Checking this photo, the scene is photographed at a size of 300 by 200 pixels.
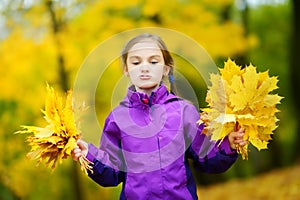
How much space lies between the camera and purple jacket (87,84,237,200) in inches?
96.3

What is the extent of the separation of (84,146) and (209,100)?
613 mm

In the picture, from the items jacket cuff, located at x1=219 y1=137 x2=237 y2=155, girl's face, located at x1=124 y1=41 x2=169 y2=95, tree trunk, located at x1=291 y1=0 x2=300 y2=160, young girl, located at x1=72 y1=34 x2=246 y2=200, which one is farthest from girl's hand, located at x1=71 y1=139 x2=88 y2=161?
tree trunk, located at x1=291 y1=0 x2=300 y2=160

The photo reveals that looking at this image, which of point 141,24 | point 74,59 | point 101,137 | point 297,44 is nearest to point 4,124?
point 74,59

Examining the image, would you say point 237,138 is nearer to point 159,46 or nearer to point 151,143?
point 151,143

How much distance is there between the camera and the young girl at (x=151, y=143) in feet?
8.03

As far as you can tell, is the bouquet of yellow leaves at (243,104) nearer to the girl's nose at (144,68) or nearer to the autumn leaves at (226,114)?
the autumn leaves at (226,114)

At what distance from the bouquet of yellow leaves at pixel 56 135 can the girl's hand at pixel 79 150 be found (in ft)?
0.07

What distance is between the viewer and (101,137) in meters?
2.62

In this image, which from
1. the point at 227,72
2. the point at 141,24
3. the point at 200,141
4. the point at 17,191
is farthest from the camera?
the point at 17,191

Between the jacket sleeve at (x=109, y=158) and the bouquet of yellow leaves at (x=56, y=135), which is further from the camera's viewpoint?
the jacket sleeve at (x=109, y=158)

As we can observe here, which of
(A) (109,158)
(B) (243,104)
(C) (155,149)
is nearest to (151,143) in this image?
(C) (155,149)

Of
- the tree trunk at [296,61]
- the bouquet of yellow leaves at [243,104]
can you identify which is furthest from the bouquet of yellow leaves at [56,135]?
the tree trunk at [296,61]

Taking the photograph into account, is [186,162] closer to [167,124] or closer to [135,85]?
[167,124]

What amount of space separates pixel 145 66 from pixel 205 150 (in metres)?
0.49
